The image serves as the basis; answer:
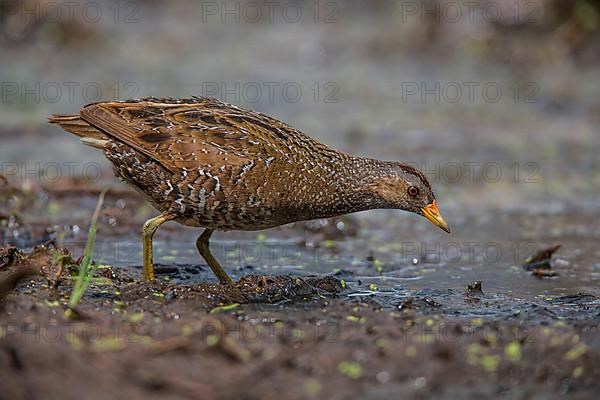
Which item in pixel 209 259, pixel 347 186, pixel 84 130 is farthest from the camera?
pixel 209 259

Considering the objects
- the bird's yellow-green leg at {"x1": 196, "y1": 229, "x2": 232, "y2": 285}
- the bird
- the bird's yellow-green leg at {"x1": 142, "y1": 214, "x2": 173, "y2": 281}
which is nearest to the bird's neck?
the bird

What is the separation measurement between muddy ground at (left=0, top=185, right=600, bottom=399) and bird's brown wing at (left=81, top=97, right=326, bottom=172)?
0.84 metres

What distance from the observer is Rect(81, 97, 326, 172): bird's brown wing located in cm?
682

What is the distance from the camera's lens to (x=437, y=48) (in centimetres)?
1639

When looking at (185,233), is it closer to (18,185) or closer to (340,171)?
(18,185)

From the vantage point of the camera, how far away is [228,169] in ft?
22.1

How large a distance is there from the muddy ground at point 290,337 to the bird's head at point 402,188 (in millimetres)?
623

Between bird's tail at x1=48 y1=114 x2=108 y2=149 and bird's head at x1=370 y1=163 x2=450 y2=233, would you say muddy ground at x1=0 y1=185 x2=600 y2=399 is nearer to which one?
bird's head at x1=370 y1=163 x2=450 y2=233

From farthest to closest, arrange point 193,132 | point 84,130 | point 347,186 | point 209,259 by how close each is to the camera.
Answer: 1. point 209,259
2. point 84,130
3. point 347,186
4. point 193,132

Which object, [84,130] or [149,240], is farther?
[84,130]

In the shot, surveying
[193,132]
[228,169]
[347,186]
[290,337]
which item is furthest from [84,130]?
[290,337]

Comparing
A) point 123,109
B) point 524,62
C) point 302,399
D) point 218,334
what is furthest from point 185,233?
point 524,62

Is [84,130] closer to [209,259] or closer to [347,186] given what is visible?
[209,259]

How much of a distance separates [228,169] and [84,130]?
123 centimetres
